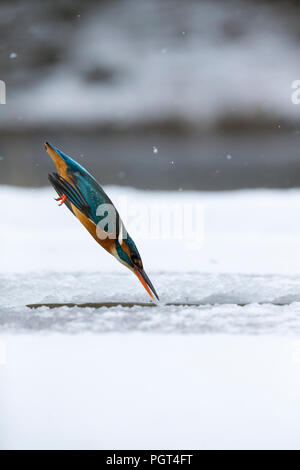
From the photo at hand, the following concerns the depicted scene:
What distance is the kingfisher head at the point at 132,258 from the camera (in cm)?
64

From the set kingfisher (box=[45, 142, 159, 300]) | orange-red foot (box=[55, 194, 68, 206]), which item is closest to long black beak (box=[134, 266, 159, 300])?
kingfisher (box=[45, 142, 159, 300])

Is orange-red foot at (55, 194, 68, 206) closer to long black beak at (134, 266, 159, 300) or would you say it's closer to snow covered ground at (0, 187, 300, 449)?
snow covered ground at (0, 187, 300, 449)

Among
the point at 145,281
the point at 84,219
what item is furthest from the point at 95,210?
the point at 145,281

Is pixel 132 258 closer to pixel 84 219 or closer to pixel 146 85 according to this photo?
pixel 84 219

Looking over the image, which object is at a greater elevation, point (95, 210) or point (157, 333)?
point (95, 210)

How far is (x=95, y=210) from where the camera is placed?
620 mm

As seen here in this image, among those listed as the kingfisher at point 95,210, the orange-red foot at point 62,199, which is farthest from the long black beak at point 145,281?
the orange-red foot at point 62,199

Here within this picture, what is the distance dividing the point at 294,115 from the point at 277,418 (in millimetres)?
425

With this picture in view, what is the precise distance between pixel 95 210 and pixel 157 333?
7.1 inches

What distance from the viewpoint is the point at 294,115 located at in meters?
0.69

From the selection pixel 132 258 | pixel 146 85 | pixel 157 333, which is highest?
pixel 146 85

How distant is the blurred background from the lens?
2.20 ft

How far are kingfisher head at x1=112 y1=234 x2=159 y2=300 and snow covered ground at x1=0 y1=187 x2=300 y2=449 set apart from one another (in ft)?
0.04

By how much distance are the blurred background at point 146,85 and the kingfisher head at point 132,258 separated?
0.10 metres
